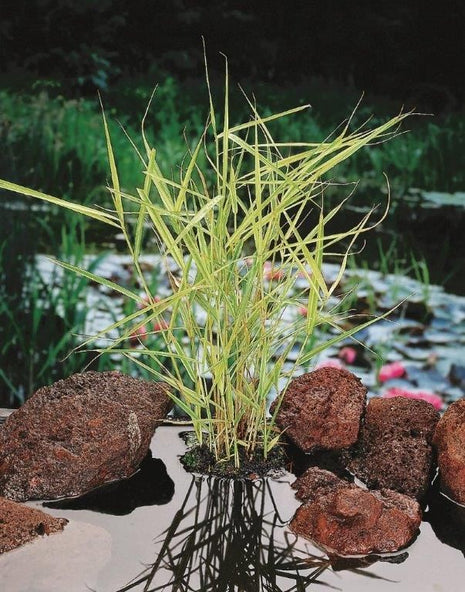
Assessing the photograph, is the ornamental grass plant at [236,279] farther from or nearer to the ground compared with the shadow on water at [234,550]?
farther from the ground

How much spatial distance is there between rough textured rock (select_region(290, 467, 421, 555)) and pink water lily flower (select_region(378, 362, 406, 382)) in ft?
4.79

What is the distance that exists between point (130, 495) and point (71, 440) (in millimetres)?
123

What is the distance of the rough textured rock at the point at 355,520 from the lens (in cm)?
133

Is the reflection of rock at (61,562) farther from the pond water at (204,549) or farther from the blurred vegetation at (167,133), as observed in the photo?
the blurred vegetation at (167,133)

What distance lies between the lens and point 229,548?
1.37 m

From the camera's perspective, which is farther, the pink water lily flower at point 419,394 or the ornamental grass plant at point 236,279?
the pink water lily flower at point 419,394

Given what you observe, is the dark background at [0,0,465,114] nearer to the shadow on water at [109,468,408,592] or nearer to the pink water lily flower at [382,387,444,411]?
the pink water lily flower at [382,387,444,411]

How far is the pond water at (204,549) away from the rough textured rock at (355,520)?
2cm

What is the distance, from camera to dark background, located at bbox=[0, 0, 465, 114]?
3.06 m

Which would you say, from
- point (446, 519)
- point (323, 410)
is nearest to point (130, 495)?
point (323, 410)

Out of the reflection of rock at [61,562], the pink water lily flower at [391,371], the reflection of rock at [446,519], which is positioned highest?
the reflection of rock at [61,562]

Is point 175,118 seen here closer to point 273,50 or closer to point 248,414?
point 273,50

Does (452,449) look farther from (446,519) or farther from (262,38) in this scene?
(262,38)

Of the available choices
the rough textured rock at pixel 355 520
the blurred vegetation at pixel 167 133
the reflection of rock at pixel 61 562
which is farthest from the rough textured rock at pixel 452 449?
the blurred vegetation at pixel 167 133
